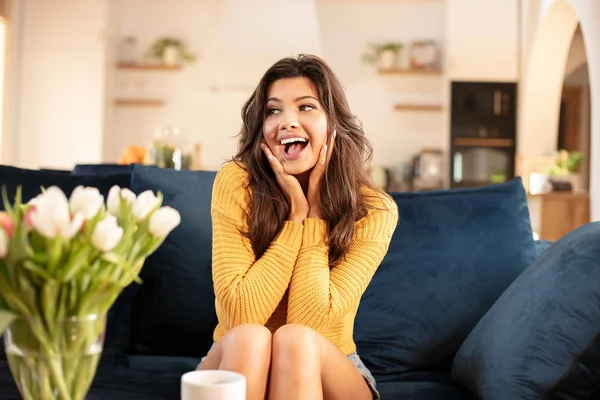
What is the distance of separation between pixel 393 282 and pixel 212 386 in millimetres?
1170

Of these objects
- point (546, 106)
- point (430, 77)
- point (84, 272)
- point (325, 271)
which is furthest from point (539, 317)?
point (430, 77)

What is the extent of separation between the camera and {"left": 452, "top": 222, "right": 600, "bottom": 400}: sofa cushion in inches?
58.6

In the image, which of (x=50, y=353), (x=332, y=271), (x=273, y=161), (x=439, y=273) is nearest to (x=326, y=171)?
(x=273, y=161)

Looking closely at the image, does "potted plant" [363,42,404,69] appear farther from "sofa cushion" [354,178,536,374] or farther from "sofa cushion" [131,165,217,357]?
"sofa cushion" [131,165,217,357]

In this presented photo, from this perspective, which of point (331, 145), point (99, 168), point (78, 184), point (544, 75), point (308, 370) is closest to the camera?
point (308, 370)

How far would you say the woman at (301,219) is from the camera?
5.64 feet

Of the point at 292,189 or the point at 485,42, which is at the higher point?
the point at 485,42

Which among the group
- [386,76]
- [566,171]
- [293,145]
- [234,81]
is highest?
[386,76]

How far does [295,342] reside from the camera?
1465mm

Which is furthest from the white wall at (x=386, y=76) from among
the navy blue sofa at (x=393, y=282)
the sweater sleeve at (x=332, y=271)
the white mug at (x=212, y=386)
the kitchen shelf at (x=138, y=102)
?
the white mug at (x=212, y=386)

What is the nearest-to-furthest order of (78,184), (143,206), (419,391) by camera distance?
(143,206), (419,391), (78,184)

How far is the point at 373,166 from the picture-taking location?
7.84 metres

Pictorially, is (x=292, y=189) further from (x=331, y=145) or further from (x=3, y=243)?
(x=3, y=243)

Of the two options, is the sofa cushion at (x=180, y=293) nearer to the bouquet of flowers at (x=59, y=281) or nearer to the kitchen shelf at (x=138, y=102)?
the bouquet of flowers at (x=59, y=281)
